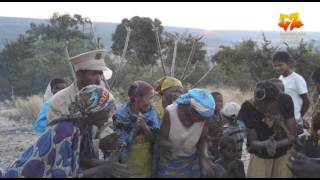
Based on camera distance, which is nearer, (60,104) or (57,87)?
(60,104)

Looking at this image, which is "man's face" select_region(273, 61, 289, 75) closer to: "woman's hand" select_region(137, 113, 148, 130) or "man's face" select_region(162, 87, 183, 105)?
"man's face" select_region(162, 87, 183, 105)

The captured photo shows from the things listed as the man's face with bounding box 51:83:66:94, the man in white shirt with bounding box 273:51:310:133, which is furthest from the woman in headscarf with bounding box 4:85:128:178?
the man in white shirt with bounding box 273:51:310:133

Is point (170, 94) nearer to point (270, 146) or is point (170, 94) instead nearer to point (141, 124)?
point (141, 124)

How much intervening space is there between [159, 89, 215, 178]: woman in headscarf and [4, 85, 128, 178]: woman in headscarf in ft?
2.42

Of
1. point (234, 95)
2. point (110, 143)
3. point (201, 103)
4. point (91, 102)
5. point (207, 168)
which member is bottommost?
point (234, 95)

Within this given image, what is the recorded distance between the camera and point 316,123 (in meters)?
3.92

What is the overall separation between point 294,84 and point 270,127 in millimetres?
1732

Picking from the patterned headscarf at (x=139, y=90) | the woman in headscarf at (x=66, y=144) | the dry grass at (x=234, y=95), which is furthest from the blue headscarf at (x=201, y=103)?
the dry grass at (x=234, y=95)

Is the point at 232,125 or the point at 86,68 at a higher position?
the point at 86,68

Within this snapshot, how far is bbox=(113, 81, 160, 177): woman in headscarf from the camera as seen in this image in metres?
3.63

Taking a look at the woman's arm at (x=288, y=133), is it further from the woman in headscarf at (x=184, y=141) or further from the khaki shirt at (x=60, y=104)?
the khaki shirt at (x=60, y=104)

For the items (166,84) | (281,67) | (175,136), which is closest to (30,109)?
(281,67)

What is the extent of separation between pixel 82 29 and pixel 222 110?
80.3ft

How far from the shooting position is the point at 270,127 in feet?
12.7
